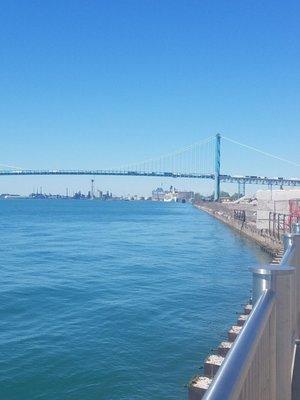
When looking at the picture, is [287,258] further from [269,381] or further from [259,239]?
[259,239]

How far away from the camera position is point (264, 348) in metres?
2.53

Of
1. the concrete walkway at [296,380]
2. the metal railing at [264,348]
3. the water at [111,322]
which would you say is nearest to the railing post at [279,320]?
the metal railing at [264,348]

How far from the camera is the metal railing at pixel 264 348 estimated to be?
5.63 feet

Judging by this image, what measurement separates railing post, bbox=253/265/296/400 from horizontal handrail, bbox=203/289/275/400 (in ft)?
0.33

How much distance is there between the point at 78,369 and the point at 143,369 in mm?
1392

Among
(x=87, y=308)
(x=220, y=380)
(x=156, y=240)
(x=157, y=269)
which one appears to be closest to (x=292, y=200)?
(x=157, y=269)

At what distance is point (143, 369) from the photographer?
9.87m

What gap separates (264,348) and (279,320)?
429 mm

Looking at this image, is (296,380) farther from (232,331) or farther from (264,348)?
(232,331)

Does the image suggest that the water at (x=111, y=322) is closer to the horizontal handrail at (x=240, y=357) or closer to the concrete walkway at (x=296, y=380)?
the concrete walkway at (x=296, y=380)

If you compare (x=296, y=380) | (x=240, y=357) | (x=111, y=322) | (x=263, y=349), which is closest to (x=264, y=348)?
(x=263, y=349)

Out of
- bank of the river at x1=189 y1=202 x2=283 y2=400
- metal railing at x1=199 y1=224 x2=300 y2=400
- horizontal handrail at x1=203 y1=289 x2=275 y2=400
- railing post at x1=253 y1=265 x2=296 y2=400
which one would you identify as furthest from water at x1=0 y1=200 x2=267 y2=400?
horizontal handrail at x1=203 y1=289 x2=275 y2=400

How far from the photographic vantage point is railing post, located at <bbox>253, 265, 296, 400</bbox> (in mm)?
2725

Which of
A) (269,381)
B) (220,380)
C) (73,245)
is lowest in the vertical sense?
(73,245)
